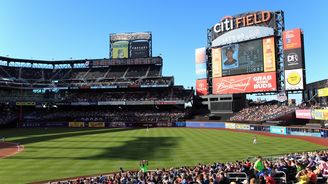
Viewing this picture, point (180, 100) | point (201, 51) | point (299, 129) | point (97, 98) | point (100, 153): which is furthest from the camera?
point (97, 98)

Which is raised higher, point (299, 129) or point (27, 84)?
point (27, 84)

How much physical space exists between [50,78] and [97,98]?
2198 centimetres

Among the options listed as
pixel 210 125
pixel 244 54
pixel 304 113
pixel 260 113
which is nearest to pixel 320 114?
pixel 304 113

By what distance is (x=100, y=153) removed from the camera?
37219 millimetres

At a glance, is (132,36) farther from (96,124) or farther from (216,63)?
(216,63)

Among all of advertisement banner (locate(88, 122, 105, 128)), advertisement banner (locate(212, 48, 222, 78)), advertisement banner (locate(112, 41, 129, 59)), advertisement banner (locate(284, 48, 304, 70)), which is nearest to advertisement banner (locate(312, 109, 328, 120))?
advertisement banner (locate(284, 48, 304, 70))

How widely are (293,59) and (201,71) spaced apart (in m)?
25.2

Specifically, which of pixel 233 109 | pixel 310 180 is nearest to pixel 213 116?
pixel 233 109

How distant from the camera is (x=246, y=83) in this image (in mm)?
69000

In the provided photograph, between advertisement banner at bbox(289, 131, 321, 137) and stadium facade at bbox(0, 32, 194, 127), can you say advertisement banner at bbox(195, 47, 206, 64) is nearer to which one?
stadium facade at bbox(0, 32, 194, 127)

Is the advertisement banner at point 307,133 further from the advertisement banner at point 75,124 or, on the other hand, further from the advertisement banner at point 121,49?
the advertisement banner at point 121,49

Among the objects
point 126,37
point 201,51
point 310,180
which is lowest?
point 310,180

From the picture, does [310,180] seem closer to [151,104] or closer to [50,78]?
[151,104]

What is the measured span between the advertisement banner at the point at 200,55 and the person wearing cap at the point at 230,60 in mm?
8227
